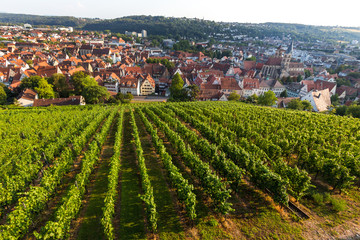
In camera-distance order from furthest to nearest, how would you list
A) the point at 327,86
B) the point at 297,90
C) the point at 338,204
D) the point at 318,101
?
the point at 297,90, the point at 327,86, the point at 318,101, the point at 338,204

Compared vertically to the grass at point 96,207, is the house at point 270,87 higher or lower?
higher

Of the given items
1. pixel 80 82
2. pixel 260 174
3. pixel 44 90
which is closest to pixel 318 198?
pixel 260 174

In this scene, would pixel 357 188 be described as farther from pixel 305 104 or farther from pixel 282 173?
pixel 305 104

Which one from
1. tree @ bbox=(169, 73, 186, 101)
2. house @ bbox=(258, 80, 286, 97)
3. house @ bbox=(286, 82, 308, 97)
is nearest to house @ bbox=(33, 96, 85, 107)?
tree @ bbox=(169, 73, 186, 101)

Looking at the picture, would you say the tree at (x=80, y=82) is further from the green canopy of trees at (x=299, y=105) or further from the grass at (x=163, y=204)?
the green canopy of trees at (x=299, y=105)

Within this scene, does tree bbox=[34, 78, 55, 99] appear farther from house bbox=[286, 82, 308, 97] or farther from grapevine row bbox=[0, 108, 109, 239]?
house bbox=[286, 82, 308, 97]

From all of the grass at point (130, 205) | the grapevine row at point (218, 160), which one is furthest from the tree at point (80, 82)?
the grass at point (130, 205)

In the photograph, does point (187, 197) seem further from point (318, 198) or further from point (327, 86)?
point (327, 86)

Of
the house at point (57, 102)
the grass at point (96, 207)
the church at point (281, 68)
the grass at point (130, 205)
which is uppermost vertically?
the church at point (281, 68)
